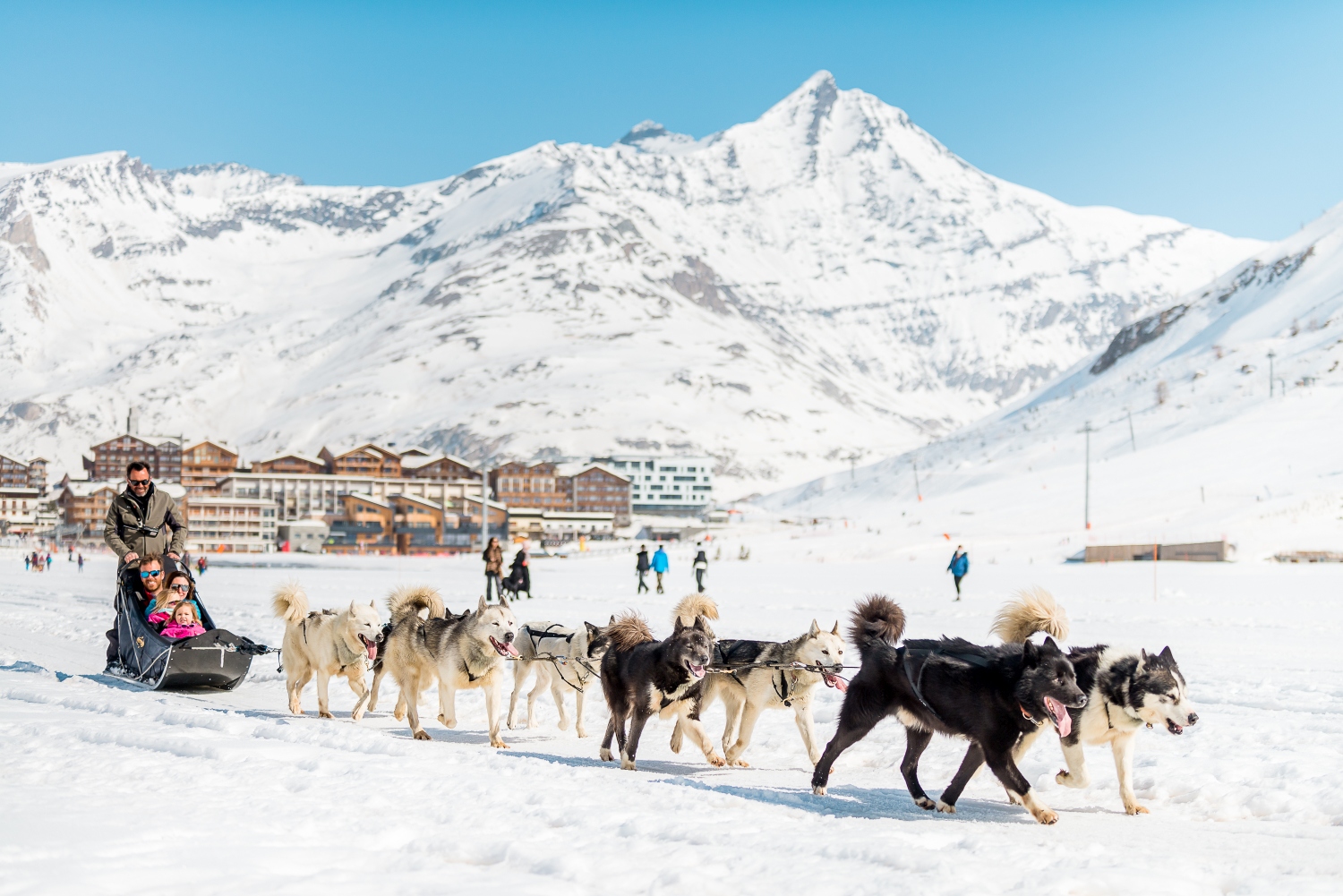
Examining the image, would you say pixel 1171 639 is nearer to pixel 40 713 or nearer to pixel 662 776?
pixel 662 776

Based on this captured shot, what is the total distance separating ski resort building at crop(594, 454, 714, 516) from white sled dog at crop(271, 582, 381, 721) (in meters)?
173

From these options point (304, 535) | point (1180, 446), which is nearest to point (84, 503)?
point (304, 535)

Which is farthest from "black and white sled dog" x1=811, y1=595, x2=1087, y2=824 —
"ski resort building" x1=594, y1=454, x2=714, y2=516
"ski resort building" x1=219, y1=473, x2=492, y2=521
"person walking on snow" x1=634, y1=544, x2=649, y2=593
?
"ski resort building" x1=594, y1=454, x2=714, y2=516

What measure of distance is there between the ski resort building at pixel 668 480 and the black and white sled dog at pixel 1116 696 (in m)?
178

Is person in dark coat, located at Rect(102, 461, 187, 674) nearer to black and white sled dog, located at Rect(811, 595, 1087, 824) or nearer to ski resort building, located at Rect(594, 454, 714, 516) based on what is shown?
black and white sled dog, located at Rect(811, 595, 1087, 824)

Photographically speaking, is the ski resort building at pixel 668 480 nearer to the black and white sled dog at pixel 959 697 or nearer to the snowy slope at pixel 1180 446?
the snowy slope at pixel 1180 446

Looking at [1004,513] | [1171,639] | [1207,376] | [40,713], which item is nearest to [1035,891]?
[40,713]

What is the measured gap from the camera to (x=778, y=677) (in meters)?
9.80

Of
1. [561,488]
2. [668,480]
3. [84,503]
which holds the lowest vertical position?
[84,503]

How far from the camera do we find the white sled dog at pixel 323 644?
460 inches

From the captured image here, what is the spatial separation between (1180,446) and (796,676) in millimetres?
94492

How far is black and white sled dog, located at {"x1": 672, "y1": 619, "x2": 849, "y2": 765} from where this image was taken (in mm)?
9602

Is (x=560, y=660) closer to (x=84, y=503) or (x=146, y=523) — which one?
(x=146, y=523)

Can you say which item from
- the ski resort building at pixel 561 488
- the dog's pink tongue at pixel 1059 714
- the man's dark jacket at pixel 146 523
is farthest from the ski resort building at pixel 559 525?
the dog's pink tongue at pixel 1059 714
